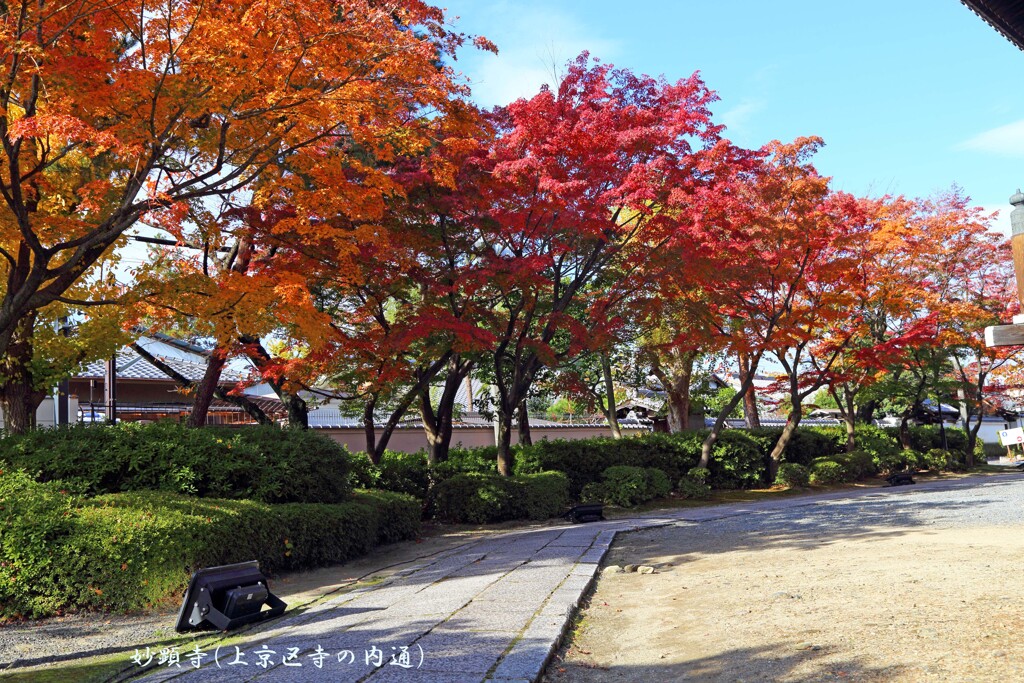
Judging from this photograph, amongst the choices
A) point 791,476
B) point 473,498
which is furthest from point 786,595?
point 791,476

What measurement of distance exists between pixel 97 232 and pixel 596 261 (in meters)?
9.34

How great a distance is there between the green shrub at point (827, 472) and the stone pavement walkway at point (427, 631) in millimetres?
14956

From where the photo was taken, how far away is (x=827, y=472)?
876 inches

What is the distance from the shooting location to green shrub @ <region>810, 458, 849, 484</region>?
22.2m

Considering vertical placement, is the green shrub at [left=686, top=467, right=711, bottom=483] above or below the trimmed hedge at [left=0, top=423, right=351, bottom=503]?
below

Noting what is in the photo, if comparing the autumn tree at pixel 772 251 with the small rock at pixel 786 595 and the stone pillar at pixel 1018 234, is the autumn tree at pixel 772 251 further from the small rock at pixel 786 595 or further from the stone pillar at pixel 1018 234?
the stone pillar at pixel 1018 234

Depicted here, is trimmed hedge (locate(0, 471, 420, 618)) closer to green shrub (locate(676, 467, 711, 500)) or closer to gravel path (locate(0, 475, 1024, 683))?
gravel path (locate(0, 475, 1024, 683))

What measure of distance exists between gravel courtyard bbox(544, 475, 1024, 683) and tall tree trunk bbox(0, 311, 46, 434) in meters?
A: 8.33

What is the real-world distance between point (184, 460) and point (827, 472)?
1848cm

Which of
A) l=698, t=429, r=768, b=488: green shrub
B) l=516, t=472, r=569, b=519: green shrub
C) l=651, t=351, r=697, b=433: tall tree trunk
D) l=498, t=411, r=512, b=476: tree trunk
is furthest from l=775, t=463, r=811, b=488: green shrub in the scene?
l=498, t=411, r=512, b=476: tree trunk

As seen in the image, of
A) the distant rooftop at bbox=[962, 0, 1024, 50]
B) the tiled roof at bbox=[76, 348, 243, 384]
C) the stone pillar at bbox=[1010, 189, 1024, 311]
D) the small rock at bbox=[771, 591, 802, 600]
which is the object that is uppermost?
the distant rooftop at bbox=[962, 0, 1024, 50]

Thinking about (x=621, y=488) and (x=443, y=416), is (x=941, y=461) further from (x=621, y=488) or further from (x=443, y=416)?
(x=443, y=416)

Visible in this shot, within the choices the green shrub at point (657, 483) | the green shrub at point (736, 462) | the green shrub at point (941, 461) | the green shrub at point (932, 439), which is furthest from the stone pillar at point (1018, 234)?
the green shrub at point (932, 439)

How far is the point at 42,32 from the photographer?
8070 mm
